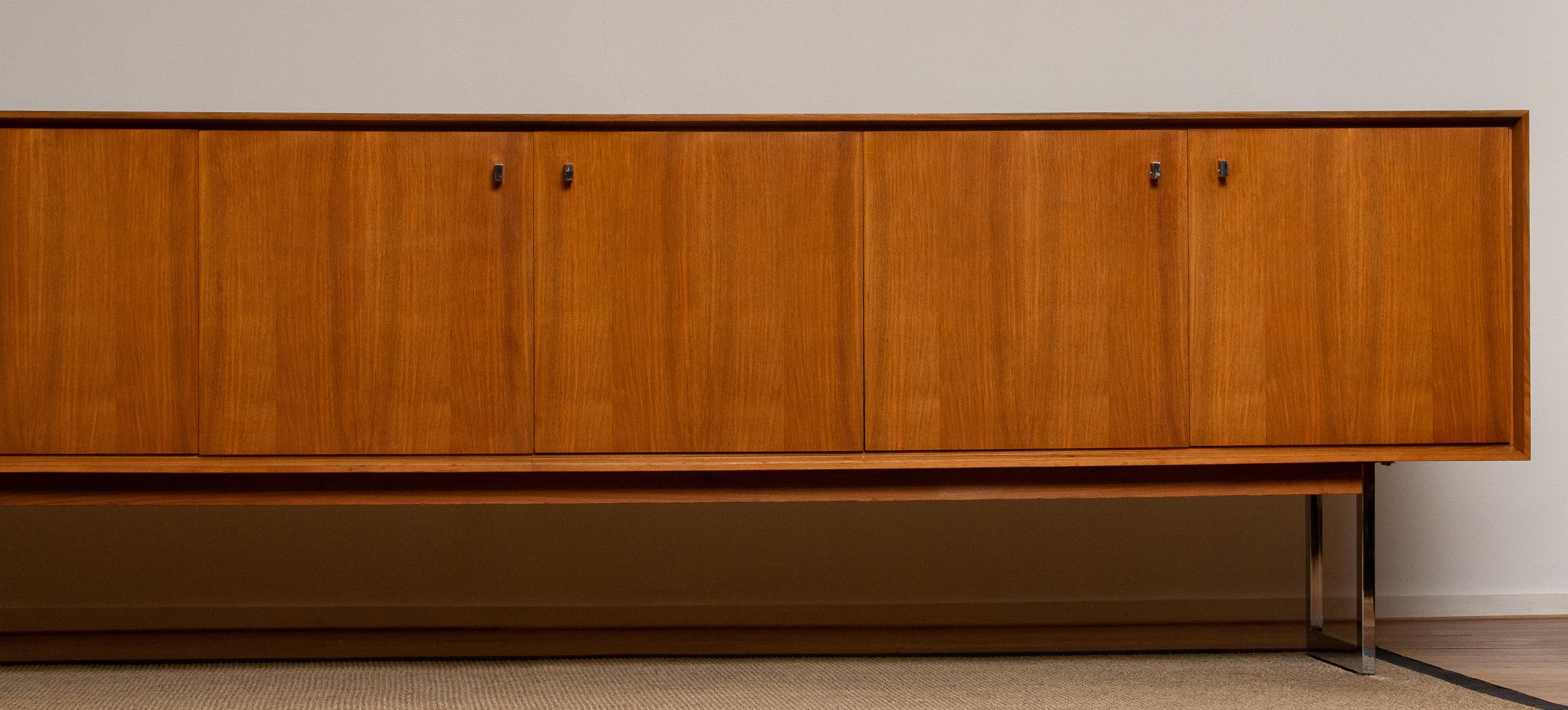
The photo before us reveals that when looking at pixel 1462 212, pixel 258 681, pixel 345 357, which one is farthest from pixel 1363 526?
pixel 258 681

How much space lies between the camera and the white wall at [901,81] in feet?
7.27

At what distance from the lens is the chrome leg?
1.79 meters

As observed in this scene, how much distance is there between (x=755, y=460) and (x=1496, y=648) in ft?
5.51

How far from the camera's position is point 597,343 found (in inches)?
64.1

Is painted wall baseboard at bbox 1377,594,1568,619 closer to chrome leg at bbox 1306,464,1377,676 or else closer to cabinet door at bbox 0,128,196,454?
chrome leg at bbox 1306,464,1377,676

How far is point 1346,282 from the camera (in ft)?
5.45

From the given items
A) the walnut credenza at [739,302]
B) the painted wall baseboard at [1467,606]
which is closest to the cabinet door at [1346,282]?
the walnut credenza at [739,302]

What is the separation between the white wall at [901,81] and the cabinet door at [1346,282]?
2.18 feet

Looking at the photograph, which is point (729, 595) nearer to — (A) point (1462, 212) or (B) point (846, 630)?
(B) point (846, 630)

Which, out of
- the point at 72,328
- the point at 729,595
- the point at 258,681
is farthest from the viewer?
the point at 729,595

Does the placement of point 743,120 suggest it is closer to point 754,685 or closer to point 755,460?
point 755,460

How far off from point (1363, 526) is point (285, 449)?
1951mm

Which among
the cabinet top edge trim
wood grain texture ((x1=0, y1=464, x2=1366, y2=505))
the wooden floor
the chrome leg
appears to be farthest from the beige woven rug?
the cabinet top edge trim

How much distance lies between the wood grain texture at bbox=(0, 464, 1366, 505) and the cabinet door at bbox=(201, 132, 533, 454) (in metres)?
0.08
